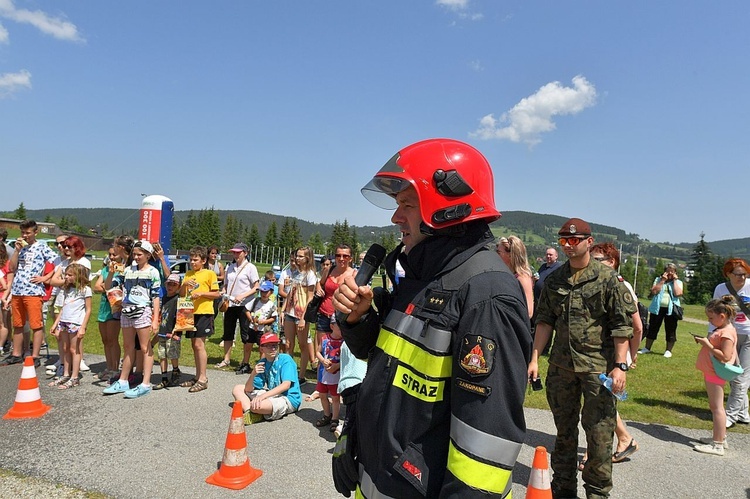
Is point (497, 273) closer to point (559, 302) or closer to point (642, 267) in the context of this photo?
point (559, 302)

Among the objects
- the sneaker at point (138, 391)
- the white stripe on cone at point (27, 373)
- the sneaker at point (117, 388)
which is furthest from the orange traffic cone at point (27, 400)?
the sneaker at point (138, 391)

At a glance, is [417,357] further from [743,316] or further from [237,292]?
[237,292]

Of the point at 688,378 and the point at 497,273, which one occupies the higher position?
the point at 497,273

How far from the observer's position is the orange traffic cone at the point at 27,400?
560 cm

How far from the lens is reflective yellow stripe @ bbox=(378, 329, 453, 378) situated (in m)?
1.58

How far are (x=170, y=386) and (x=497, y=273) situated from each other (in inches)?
268

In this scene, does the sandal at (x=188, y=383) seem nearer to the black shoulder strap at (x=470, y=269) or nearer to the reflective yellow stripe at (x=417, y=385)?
the reflective yellow stripe at (x=417, y=385)

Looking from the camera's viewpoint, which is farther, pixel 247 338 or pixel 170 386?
pixel 247 338

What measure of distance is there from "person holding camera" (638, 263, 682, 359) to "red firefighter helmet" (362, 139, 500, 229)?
11.2m

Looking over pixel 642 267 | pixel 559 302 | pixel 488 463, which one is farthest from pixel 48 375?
pixel 642 267

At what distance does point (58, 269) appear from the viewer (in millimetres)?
7664

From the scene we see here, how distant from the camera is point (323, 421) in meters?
5.78

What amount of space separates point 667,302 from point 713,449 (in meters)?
6.90

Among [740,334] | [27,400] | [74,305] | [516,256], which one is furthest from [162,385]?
[740,334]
